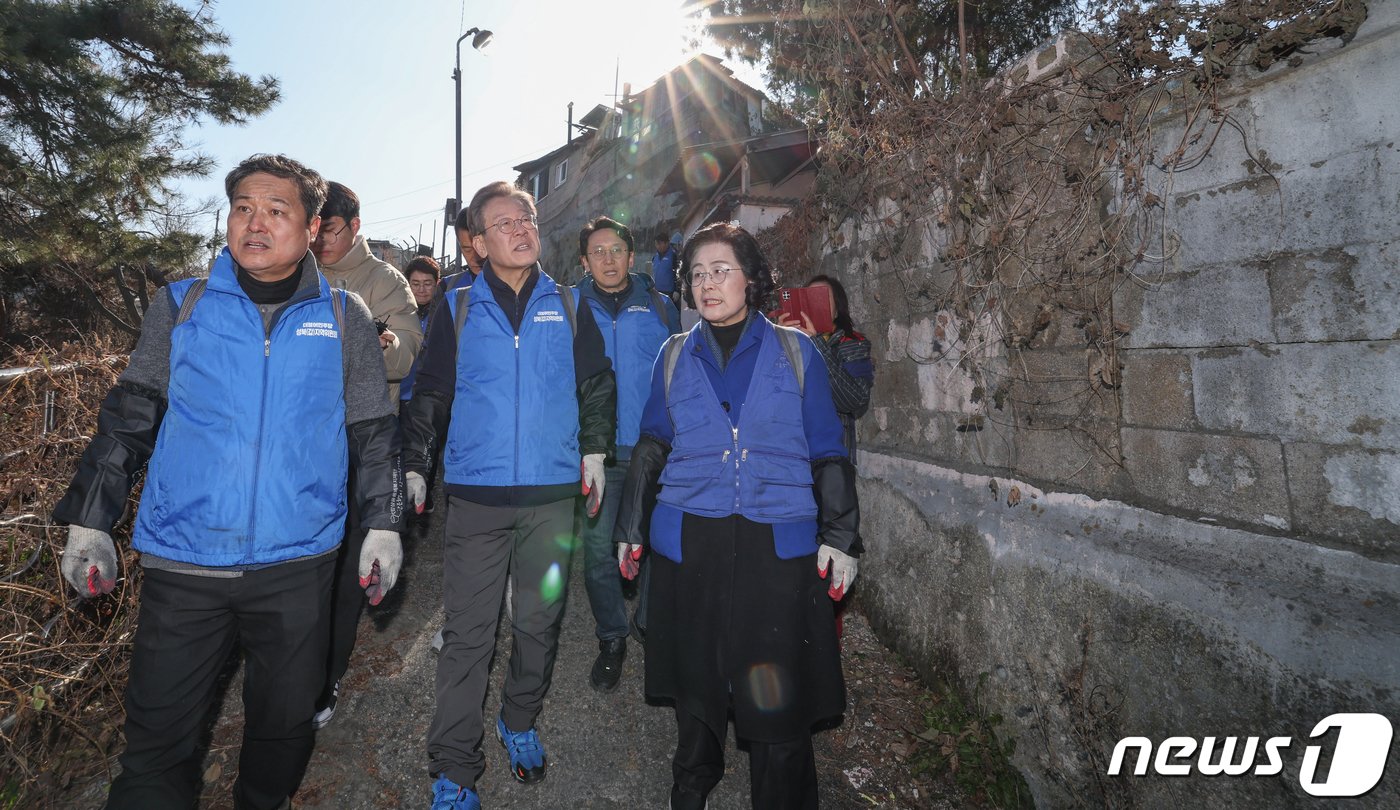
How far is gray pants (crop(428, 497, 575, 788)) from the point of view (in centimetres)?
274

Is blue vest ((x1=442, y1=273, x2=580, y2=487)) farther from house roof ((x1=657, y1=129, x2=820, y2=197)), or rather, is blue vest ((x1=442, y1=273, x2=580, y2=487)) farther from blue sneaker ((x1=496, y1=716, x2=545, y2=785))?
house roof ((x1=657, y1=129, x2=820, y2=197))

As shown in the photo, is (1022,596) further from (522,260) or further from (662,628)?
(522,260)

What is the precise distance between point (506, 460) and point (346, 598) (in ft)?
3.64

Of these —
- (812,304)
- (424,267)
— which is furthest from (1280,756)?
(424,267)

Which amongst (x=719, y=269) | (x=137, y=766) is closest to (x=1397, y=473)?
(x=719, y=269)

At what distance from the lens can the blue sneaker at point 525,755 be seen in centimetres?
301

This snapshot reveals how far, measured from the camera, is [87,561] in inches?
78.8

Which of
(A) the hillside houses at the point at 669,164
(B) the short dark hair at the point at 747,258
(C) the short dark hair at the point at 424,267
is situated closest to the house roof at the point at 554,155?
(A) the hillside houses at the point at 669,164

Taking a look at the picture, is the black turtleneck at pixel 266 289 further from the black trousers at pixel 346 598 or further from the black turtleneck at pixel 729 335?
the black turtleneck at pixel 729 335

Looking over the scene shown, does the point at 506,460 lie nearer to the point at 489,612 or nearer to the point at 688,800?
the point at 489,612

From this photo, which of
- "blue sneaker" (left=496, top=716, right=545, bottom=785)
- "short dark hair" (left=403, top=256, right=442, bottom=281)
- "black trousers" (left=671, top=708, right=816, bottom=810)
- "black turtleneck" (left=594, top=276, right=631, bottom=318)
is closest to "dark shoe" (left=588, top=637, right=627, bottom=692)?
"blue sneaker" (left=496, top=716, right=545, bottom=785)

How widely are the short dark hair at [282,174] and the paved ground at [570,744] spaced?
2.46 metres

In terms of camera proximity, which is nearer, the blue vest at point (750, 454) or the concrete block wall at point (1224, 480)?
the concrete block wall at point (1224, 480)

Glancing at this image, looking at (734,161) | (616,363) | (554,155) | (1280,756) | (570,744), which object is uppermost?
(554,155)
